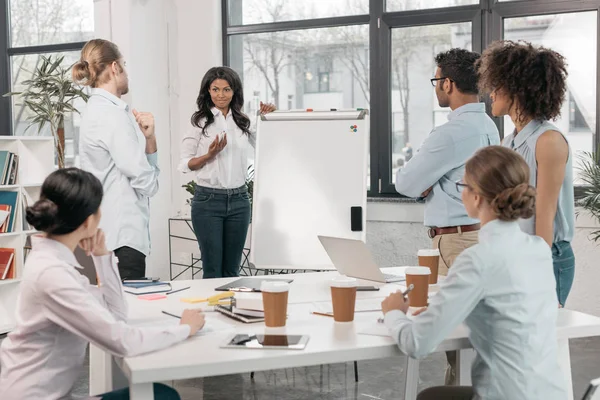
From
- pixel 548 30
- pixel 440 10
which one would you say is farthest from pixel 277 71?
pixel 548 30

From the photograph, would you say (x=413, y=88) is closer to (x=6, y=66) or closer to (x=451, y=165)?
(x=451, y=165)

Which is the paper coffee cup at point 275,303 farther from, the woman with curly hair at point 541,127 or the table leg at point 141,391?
the woman with curly hair at point 541,127

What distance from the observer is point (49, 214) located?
1765 millimetres

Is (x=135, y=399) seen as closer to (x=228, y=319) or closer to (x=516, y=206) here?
A: (x=228, y=319)

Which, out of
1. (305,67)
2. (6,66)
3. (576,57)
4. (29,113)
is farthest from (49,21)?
(576,57)

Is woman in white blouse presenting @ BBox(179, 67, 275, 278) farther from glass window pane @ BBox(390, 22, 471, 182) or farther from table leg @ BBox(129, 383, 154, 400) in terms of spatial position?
table leg @ BBox(129, 383, 154, 400)

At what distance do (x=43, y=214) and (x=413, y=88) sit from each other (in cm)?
398

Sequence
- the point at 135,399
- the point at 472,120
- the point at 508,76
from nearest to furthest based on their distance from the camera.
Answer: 1. the point at 135,399
2. the point at 508,76
3. the point at 472,120

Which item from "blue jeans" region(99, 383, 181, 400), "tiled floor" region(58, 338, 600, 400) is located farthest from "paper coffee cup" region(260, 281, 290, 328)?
"tiled floor" region(58, 338, 600, 400)

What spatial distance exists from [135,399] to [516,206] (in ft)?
3.18

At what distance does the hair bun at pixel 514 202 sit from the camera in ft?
5.62

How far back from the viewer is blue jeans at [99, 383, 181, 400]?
1.79 m

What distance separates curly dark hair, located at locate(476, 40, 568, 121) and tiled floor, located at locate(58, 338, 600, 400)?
5.70 feet

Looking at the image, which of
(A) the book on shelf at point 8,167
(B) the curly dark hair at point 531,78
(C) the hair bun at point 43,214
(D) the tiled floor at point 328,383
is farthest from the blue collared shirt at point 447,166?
(A) the book on shelf at point 8,167
